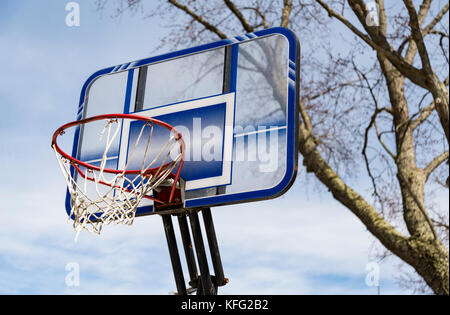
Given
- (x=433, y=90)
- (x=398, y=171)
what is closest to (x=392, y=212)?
(x=398, y=171)

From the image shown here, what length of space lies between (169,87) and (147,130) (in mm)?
346

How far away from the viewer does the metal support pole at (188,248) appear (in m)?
3.76

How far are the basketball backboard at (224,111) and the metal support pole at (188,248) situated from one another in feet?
0.51

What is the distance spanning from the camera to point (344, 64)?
6891mm

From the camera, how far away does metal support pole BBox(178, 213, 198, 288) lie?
376 centimetres

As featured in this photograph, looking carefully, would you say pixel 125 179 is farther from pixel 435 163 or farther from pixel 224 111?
pixel 435 163

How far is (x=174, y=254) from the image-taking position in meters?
3.79

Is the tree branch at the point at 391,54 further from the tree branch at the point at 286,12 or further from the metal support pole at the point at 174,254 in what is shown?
the metal support pole at the point at 174,254

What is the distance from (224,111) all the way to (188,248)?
3.02ft

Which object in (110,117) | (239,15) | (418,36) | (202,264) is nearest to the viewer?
(110,117)

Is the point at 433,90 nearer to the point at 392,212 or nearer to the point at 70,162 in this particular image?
the point at 392,212

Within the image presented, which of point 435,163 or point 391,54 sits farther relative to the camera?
point 435,163

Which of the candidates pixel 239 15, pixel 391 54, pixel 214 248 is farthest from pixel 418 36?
pixel 214 248

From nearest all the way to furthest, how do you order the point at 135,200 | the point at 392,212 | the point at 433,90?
the point at 135,200
the point at 433,90
the point at 392,212
